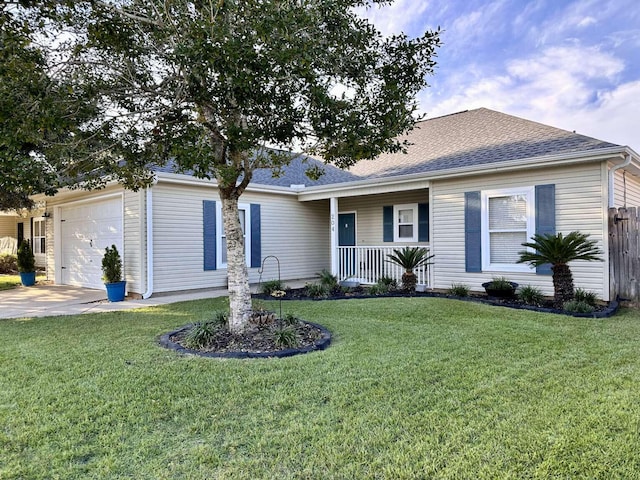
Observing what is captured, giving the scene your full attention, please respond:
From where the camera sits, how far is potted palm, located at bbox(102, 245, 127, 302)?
8.92 m

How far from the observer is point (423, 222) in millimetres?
10977

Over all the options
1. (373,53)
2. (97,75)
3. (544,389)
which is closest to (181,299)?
(97,75)

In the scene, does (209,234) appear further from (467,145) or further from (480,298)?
(467,145)

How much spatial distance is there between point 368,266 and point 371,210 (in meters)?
2.30

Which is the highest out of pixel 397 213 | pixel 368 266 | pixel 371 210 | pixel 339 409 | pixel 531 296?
pixel 371 210

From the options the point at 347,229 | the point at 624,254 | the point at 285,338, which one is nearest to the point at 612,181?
the point at 624,254

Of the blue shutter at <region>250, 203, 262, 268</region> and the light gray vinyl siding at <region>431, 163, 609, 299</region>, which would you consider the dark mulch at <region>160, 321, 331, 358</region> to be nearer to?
the light gray vinyl siding at <region>431, 163, 609, 299</region>

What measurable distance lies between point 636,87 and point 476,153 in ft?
21.2

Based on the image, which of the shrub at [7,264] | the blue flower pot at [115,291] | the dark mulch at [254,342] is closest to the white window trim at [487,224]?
the dark mulch at [254,342]

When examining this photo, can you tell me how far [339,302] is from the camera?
805cm

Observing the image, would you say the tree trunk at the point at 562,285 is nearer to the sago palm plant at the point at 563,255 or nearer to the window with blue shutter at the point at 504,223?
the sago palm plant at the point at 563,255

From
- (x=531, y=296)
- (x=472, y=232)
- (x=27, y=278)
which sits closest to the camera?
(x=531, y=296)

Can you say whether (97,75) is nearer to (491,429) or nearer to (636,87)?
(491,429)

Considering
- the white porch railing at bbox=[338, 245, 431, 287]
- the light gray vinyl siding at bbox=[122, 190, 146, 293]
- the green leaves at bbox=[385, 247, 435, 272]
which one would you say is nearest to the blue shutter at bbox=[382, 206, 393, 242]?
the white porch railing at bbox=[338, 245, 431, 287]
